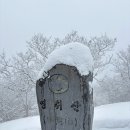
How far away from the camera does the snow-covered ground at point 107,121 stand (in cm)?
613

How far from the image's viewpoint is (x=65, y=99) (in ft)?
12.9

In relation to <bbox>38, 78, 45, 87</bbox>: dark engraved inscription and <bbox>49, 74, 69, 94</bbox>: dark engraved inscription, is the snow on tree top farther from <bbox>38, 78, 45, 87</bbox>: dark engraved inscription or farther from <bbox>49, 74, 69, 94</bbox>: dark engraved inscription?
<bbox>49, 74, 69, 94</bbox>: dark engraved inscription

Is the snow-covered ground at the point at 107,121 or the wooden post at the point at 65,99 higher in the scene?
the wooden post at the point at 65,99

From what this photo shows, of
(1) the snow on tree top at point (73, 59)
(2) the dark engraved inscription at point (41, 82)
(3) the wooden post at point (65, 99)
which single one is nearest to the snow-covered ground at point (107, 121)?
(3) the wooden post at point (65, 99)

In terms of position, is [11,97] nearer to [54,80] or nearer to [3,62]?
[3,62]

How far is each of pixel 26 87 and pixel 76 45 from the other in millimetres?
16284

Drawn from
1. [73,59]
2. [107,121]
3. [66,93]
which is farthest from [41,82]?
[107,121]

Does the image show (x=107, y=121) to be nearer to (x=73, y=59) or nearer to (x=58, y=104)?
(x=58, y=104)

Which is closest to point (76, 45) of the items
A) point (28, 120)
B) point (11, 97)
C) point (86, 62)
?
point (86, 62)

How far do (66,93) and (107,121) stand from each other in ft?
8.87

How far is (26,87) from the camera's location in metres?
20.2

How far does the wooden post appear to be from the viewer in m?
3.84

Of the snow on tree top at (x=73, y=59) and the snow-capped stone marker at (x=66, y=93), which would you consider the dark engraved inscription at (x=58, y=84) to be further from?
the snow on tree top at (x=73, y=59)

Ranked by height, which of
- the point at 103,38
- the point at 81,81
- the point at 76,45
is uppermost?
the point at 103,38
